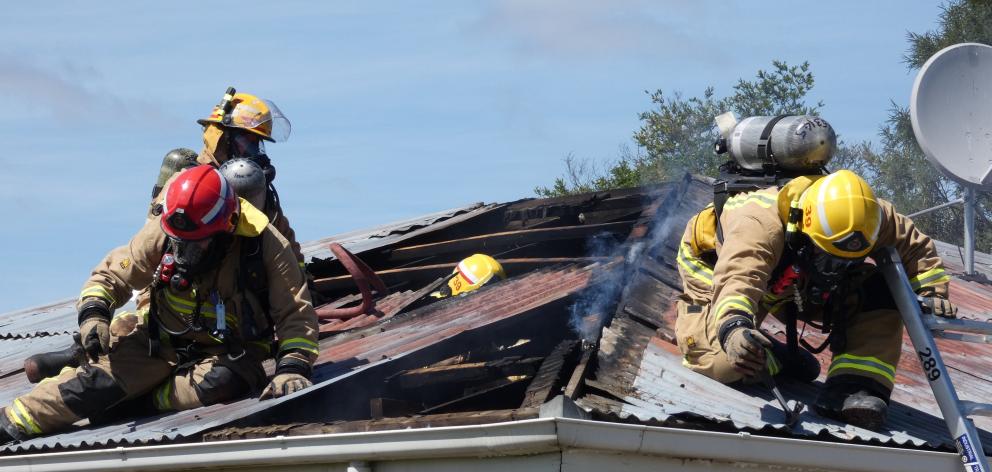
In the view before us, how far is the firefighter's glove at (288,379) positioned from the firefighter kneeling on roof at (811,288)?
184 cm

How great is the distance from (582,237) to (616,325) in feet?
9.29

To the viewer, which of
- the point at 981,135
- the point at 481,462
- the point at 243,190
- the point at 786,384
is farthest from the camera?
the point at 981,135

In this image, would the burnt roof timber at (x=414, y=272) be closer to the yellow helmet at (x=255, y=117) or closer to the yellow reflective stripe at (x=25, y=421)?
the yellow helmet at (x=255, y=117)

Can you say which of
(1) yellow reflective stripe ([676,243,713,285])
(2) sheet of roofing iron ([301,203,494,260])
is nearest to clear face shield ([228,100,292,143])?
(2) sheet of roofing iron ([301,203,494,260])

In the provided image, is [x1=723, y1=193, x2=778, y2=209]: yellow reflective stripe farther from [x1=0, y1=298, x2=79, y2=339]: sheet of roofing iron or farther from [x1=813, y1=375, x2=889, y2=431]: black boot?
[x1=0, y1=298, x2=79, y2=339]: sheet of roofing iron

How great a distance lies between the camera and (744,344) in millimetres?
5219

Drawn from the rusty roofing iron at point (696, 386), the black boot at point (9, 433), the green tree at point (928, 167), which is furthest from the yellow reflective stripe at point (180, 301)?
the green tree at point (928, 167)

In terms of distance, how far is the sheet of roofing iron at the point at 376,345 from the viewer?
5.91 m

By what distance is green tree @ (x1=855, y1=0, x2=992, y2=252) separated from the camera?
1131 inches

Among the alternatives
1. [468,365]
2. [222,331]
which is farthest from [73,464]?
[468,365]

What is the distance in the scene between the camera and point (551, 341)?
654 cm

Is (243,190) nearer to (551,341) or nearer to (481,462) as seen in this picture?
(551,341)

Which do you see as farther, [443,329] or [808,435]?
[443,329]

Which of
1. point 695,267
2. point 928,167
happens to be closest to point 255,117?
point 695,267
